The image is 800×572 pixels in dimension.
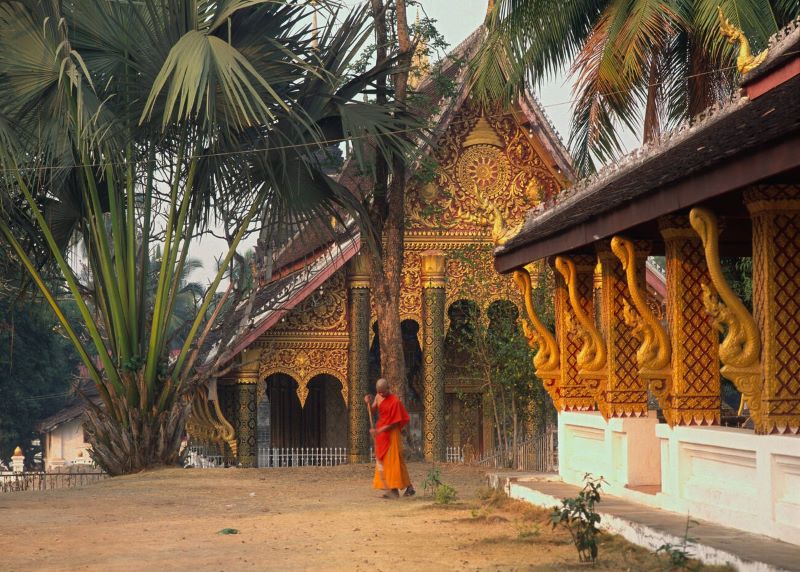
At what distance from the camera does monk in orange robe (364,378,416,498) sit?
43.2 ft

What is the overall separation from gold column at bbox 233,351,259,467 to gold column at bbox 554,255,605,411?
1028cm

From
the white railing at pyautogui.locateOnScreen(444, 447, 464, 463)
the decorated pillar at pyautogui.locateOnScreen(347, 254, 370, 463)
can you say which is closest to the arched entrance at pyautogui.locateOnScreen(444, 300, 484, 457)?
the white railing at pyautogui.locateOnScreen(444, 447, 464, 463)

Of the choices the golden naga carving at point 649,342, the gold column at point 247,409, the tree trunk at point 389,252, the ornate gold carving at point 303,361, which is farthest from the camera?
the ornate gold carving at point 303,361

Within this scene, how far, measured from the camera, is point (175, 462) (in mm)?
16828

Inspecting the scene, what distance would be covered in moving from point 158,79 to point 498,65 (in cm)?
559

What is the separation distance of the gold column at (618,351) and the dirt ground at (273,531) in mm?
1080

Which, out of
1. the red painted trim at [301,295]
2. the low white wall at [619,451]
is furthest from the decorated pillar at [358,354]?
the low white wall at [619,451]

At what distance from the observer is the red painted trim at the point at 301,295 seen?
817 inches

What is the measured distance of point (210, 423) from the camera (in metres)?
21.4

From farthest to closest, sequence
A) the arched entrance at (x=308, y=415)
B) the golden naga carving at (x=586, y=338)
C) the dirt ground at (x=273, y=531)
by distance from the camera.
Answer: the arched entrance at (x=308, y=415) < the golden naga carving at (x=586, y=338) < the dirt ground at (x=273, y=531)

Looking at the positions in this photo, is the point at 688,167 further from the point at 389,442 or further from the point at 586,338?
the point at 389,442

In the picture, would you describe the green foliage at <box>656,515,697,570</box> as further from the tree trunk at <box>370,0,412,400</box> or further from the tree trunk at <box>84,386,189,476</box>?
the tree trunk at <box>370,0,412,400</box>

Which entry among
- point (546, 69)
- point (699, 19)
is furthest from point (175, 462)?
point (699, 19)

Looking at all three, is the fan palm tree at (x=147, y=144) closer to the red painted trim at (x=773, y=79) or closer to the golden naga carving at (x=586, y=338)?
the golden naga carving at (x=586, y=338)
